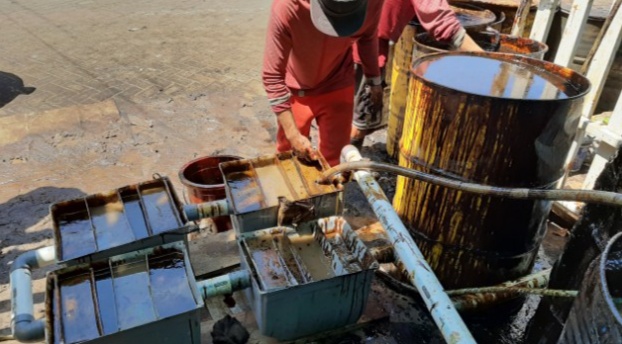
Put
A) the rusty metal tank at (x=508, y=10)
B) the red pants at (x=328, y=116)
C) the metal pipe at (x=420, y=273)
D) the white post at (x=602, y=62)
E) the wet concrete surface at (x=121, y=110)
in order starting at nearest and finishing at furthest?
the metal pipe at (x=420, y=273) < the white post at (x=602, y=62) < the red pants at (x=328, y=116) < the wet concrete surface at (x=121, y=110) < the rusty metal tank at (x=508, y=10)

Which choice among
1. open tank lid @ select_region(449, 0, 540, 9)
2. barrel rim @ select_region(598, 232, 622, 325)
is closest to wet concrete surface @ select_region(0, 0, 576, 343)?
barrel rim @ select_region(598, 232, 622, 325)

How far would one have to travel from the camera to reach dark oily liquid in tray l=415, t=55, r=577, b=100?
2645mm

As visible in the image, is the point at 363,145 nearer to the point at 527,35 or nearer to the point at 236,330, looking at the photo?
the point at 527,35

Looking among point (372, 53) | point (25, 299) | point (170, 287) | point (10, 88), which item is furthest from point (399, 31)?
point (10, 88)

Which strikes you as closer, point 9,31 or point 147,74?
point 147,74

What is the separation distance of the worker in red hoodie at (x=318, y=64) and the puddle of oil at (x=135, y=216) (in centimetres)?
112

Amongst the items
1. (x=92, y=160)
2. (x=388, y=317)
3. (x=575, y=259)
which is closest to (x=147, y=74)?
(x=92, y=160)

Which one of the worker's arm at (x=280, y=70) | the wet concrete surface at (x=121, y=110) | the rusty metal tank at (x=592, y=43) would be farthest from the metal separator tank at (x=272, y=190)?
the rusty metal tank at (x=592, y=43)

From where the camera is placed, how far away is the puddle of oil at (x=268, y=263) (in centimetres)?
242

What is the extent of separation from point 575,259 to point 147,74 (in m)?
6.86

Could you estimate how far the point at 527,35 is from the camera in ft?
18.0

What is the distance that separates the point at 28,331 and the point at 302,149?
1.88 metres

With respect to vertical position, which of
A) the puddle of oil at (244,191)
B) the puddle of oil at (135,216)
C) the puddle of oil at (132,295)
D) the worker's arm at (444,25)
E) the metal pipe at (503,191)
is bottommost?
the puddle of oil at (132,295)

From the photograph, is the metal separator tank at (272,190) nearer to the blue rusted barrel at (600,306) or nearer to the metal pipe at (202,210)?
the metal pipe at (202,210)
